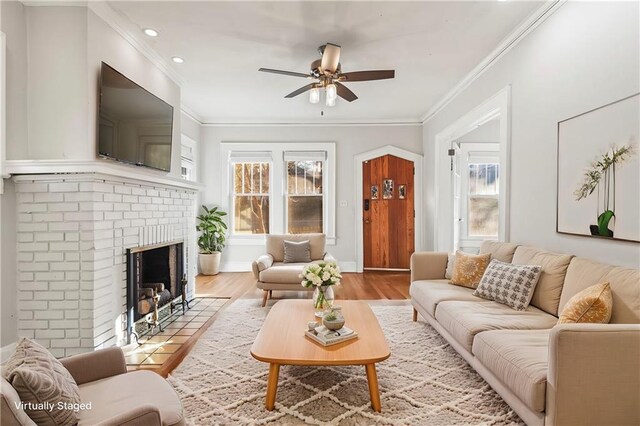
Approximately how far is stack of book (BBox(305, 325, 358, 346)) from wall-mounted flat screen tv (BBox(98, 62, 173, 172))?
2.21 m

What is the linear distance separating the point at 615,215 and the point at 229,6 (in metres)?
3.15

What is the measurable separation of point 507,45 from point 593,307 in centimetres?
267

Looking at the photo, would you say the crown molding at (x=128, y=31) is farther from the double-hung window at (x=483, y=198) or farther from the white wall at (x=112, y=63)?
the double-hung window at (x=483, y=198)

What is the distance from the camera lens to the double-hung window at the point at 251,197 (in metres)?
6.50

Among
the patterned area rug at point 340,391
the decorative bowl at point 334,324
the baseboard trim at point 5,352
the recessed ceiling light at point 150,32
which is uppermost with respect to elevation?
the recessed ceiling light at point 150,32

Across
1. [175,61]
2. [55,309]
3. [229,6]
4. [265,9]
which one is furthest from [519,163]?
[55,309]

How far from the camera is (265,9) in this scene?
2.81 meters

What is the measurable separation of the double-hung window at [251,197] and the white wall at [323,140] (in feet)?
0.87

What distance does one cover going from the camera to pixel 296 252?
4.76 metres

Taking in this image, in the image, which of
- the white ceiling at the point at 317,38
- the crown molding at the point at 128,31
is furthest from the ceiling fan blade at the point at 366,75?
the crown molding at the point at 128,31

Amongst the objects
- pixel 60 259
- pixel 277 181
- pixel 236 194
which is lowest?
pixel 60 259

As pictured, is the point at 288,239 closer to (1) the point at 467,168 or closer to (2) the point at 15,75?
(2) the point at 15,75

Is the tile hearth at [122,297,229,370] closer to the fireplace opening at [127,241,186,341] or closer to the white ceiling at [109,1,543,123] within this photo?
the fireplace opening at [127,241,186,341]

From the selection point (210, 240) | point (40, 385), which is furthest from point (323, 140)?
point (40, 385)
